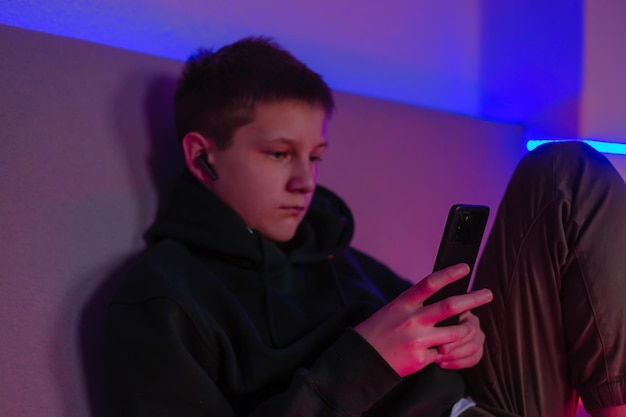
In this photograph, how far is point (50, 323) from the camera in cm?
81

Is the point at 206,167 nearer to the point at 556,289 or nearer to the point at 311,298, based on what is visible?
the point at 311,298

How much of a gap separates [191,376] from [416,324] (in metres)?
0.26

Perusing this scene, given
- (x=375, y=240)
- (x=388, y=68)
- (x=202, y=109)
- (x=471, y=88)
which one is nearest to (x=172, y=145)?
(x=202, y=109)

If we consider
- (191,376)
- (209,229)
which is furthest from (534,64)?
(191,376)

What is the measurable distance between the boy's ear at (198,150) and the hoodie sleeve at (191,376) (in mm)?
232

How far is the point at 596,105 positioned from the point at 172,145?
2.71ft

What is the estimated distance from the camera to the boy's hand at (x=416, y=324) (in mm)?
726

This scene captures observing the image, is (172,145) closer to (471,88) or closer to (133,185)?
(133,185)

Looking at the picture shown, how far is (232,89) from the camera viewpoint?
0.97 meters

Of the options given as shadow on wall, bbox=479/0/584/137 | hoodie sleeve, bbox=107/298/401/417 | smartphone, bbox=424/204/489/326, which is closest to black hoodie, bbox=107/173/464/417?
hoodie sleeve, bbox=107/298/401/417

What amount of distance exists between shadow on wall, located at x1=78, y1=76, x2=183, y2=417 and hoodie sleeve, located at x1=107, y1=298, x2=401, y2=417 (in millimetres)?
55

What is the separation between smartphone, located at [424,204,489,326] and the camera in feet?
2.46

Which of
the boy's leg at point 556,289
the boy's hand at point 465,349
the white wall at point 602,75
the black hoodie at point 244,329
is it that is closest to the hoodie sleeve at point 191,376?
the black hoodie at point 244,329

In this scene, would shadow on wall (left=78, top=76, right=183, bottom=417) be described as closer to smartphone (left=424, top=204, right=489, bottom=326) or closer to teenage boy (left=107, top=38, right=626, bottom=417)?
teenage boy (left=107, top=38, right=626, bottom=417)
